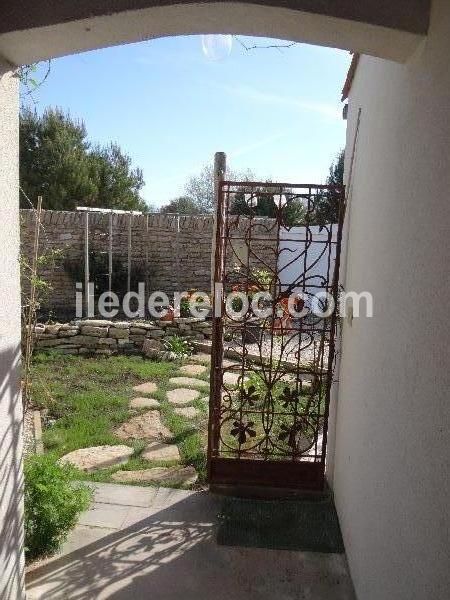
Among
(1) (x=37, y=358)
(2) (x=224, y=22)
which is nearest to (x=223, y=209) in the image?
(2) (x=224, y=22)

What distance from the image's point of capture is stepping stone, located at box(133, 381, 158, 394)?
523cm

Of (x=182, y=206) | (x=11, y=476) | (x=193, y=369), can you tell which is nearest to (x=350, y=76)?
(x=11, y=476)

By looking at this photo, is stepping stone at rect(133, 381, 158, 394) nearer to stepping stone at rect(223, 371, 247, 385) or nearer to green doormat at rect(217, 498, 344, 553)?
stepping stone at rect(223, 371, 247, 385)

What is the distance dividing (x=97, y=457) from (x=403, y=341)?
2939 millimetres

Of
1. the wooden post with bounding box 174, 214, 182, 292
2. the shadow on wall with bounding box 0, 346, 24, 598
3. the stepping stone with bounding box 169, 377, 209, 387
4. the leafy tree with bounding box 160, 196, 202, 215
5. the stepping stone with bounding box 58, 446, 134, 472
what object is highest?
the leafy tree with bounding box 160, 196, 202, 215

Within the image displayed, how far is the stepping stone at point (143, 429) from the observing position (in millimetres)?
4152

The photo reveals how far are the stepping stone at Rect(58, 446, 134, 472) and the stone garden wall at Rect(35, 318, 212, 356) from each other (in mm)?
2734

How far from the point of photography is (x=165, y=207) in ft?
74.0

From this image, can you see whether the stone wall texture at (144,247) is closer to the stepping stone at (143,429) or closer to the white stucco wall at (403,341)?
the stepping stone at (143,429)

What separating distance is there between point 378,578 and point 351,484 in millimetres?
726

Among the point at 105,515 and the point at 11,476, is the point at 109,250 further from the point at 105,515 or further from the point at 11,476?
the point at 11,476

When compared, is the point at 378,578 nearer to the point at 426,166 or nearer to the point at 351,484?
the point at 351,484

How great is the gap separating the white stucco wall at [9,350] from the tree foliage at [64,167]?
537 inches

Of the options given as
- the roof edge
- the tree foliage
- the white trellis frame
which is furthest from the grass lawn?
the tree foliage
